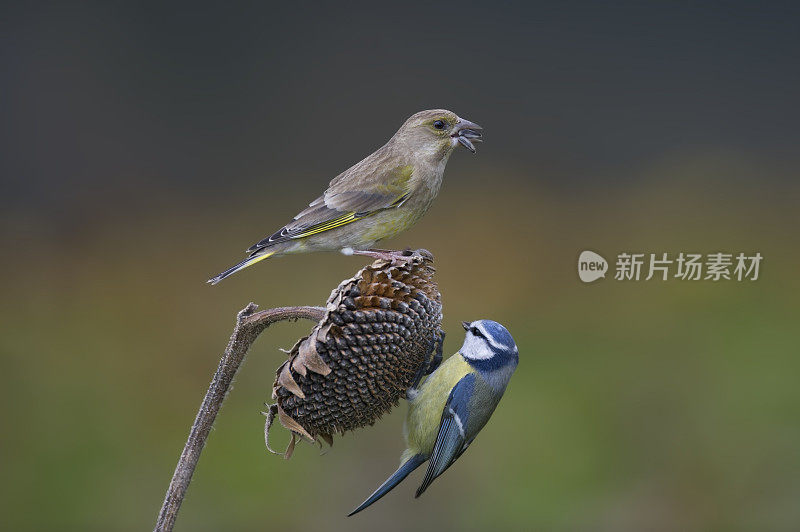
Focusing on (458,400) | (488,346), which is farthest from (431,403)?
(488,346)

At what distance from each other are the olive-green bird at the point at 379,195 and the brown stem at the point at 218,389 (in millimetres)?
577

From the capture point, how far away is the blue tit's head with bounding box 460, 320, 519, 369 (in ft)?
10.3

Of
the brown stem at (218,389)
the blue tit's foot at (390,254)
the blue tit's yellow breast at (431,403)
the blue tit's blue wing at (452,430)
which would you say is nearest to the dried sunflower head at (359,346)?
the blue tit's foot at (390,254)

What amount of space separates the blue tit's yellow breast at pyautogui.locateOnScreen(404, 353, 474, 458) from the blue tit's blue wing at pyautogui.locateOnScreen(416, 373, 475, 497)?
23mm

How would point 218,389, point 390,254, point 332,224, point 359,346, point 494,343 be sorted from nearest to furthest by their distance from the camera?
point 218,389 < point 359,346 < point 390,254 < point 332,224 < point 494,343

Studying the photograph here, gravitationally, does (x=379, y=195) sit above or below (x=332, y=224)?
above

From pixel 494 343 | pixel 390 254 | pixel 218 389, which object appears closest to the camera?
pixel 218 389

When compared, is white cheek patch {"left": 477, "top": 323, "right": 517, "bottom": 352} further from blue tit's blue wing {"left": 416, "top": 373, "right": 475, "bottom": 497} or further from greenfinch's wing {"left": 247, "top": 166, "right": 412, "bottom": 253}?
greenfinch's wing {"left": 247, "top": 166, "right": 412, "bottom": 253}

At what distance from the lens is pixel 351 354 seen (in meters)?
2.28

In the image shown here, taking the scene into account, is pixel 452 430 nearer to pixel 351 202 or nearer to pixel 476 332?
pixel 476 332

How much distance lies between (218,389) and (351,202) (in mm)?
879

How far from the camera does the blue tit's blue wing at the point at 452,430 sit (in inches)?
125

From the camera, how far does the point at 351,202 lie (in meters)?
2.81

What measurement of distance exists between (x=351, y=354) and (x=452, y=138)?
0.87 meters
